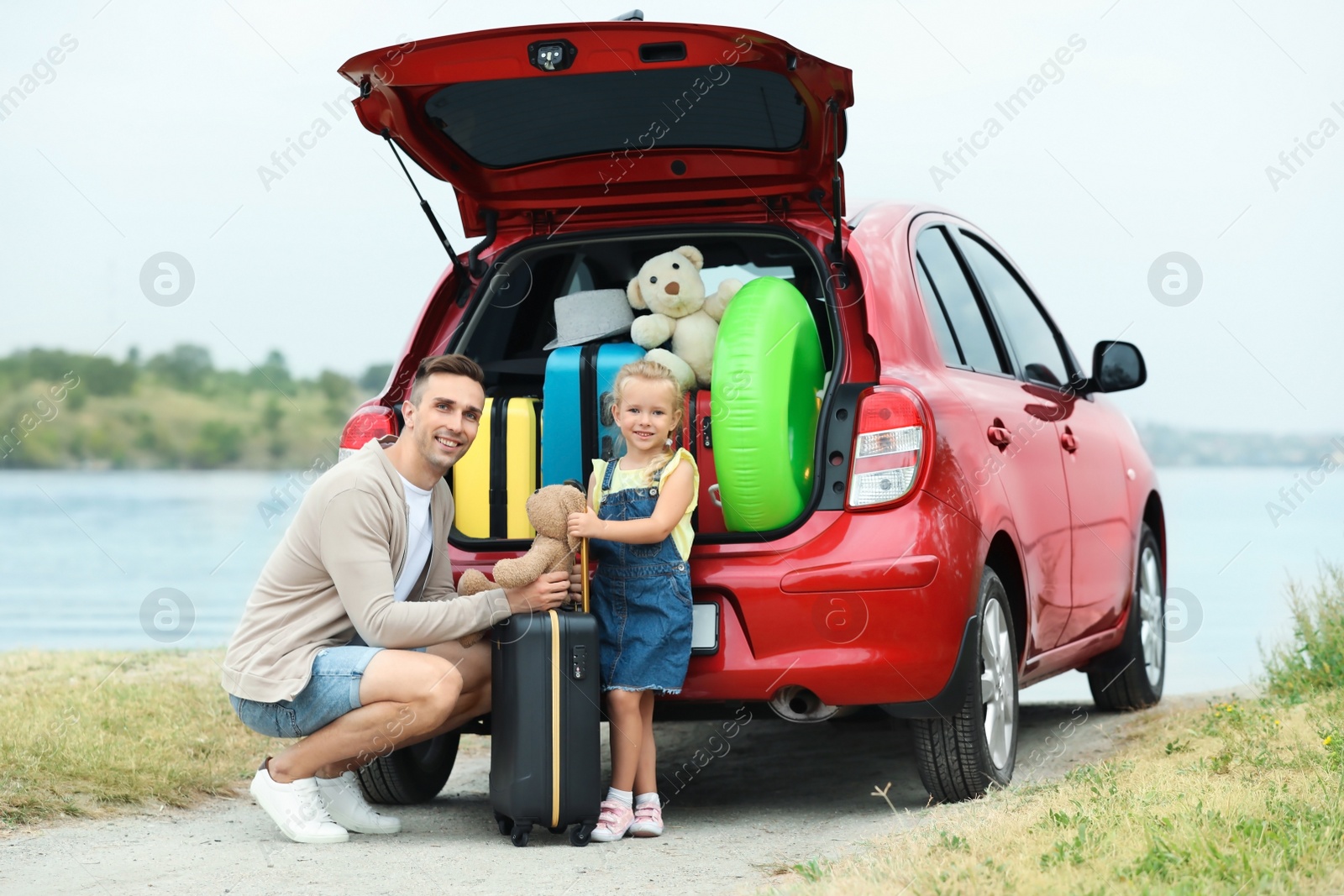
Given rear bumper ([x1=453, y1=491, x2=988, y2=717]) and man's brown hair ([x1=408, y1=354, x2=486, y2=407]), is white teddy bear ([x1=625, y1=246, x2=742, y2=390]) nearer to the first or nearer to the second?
man's brown hair ([x1=408, y1=354, x2=486, y2=407])

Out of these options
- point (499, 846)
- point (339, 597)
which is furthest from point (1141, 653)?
point (339, 597)

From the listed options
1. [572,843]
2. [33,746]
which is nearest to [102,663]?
[33,746]

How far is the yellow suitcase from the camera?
4141 mm

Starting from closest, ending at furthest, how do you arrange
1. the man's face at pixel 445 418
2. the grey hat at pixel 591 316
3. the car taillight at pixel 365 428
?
the man's face at pixel 445 418
the car taillight at pixel 365 428
the grey hat at pixel 591 316

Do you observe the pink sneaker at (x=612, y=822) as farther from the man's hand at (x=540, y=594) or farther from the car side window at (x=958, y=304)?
the car side window at (x=958, y=304)

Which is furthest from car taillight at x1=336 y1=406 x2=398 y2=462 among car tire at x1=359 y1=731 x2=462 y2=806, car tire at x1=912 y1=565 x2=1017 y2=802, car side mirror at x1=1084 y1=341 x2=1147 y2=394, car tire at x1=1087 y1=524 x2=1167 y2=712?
car tire at x1=1087 y1=524 x2=1167 y2=712

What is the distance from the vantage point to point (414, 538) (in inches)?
157

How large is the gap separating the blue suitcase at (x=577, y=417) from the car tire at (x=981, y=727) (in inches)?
45.5

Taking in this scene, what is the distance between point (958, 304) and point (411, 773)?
2.30m

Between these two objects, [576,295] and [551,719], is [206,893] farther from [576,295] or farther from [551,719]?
[576,295]

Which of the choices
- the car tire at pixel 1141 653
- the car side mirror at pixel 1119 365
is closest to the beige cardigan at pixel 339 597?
the car side mirror at pixel 1119 365

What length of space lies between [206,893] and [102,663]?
406 centimetres

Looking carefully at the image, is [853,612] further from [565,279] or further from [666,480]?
[565,279]

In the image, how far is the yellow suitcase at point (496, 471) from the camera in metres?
4.14
